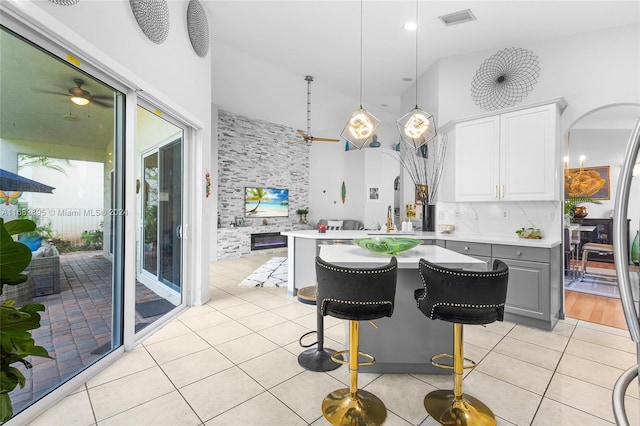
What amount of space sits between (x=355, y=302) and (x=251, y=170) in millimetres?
6748

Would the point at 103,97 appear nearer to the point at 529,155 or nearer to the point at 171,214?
the point at 171,214

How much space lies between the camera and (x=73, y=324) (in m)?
2.19

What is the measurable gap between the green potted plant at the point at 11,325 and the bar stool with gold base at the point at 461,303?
172 cm

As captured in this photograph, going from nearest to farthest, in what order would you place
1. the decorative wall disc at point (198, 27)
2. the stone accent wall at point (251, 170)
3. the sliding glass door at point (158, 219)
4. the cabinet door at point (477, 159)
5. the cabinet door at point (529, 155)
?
the sliding glass door at point (158, 219), the decorative wall disc at point (198, 27), the cabinet door at point (529, 155), the cabinet door at point (477, 159), the stone accent wall at point (251, 170)

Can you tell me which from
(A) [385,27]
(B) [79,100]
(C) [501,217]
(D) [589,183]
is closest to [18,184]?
(B) [79,100]

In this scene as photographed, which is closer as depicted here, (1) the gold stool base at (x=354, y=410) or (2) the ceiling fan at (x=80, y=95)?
(1) the gold stool base at (x=354, y=410)

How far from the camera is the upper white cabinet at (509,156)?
3.38 metres

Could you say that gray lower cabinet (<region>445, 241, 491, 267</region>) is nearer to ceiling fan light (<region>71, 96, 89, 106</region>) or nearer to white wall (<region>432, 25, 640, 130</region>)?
white wall (<region>432, 25, 640, 130</region>)

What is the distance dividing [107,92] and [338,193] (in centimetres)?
734

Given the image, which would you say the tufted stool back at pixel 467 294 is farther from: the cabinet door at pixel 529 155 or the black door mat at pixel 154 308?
the black door mat at pixel 154 308

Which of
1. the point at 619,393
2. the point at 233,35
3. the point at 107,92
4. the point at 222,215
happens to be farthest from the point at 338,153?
the point at 619,393

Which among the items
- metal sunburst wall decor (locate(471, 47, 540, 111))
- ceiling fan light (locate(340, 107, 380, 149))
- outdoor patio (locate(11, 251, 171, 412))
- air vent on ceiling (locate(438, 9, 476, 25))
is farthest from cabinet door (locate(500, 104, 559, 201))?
outdoor patio (locate(11, 251, 171, 412))

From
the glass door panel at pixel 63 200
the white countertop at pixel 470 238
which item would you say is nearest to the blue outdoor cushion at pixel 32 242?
the glass door panel at pixel 63 200

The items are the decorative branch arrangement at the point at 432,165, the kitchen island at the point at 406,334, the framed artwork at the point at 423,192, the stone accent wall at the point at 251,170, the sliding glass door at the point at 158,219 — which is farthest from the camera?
the stone accent wall at the point at 251,170
